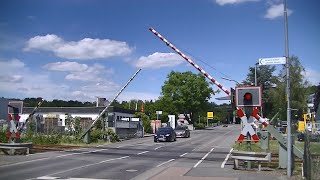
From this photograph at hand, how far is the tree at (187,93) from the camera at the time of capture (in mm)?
108562

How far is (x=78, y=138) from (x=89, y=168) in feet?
67.3

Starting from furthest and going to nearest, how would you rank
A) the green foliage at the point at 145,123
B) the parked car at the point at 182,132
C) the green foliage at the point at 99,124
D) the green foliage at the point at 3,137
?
the green foliage at the point at 145,123 → the parked car at the point at 182,132 → the green foliage at the point at 99,124 → the green foliage at the point at 3,137

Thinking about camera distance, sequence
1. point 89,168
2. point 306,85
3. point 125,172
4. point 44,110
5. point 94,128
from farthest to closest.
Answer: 1. point 306,85
2. point 44,110
3. point 94,128
4. point 89,168
5. point 125,172

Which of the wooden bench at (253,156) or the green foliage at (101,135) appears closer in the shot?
the wooden bench at (253,156)

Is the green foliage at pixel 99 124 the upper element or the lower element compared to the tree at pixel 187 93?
lower

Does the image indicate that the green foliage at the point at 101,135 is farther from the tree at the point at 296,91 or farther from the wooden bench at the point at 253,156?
the tree at the point at 296,91

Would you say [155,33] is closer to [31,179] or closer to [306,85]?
[31,179]

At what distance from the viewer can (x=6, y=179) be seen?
14.0 metres

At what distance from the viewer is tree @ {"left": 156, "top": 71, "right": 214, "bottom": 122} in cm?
10856

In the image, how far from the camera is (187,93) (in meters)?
109

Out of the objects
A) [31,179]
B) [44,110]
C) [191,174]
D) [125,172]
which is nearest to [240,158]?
[191,174]

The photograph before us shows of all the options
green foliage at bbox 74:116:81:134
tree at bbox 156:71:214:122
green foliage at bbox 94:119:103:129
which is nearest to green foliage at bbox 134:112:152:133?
green foliage at bbox 94:119:103:129

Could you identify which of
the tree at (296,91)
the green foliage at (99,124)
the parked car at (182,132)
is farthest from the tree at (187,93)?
the green foliage at (99,124)

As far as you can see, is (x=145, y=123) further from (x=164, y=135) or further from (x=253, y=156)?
(x=253, y=156)
